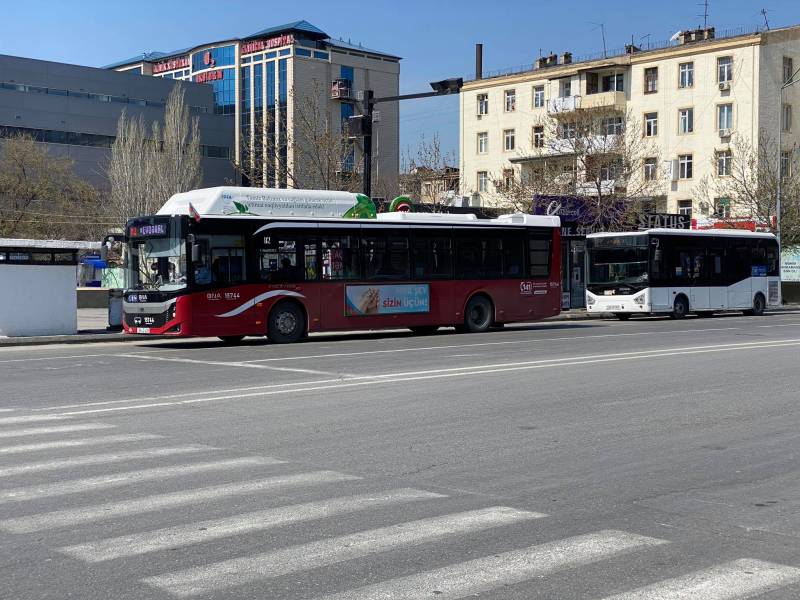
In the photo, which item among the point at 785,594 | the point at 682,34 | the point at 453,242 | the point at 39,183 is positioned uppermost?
the point at 682,34

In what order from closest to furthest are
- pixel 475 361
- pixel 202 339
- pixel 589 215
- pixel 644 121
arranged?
1. pixel 475 361
2. pixel 202 339
3. pixel 589 215
4. pixel 644 121

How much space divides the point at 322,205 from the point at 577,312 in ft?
59.3

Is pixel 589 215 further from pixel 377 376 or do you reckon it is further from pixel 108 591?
pixel 108 591

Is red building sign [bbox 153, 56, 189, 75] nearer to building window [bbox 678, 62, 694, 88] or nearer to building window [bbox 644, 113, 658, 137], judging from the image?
building window [bbox 644, 113, 658, 137]

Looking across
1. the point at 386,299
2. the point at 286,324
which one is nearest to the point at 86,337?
the point at 286,324

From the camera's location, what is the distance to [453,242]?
26.1 m

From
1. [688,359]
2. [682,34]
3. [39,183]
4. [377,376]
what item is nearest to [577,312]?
[688,359]

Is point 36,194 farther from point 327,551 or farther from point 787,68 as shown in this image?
point 327,551

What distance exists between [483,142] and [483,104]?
2.79 metres

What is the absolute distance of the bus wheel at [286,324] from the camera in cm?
2286

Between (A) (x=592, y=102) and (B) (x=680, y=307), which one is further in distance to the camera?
(A) (x=592, y=102)

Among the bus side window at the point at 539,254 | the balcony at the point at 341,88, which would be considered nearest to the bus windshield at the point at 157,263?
the bus side window at the point at 539,254

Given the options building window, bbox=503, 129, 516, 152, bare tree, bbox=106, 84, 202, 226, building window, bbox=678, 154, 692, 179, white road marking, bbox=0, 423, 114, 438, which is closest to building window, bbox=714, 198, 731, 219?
building window, bbox=678, 154, 692, 179

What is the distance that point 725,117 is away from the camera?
205 ft
